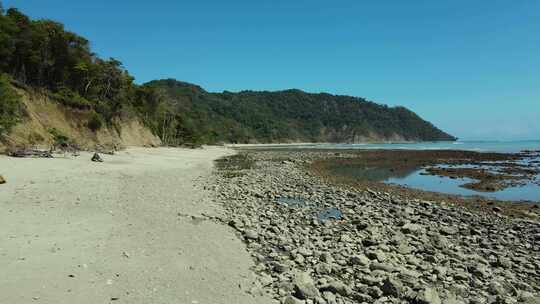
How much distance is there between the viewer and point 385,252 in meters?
8.67

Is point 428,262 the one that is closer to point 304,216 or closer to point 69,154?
point 304,216

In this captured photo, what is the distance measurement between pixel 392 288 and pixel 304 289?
1.62 meters

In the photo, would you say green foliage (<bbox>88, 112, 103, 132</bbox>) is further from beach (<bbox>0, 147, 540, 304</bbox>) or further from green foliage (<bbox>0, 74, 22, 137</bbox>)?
beach (<bbox>0, 147, 540, 304</bbox>)

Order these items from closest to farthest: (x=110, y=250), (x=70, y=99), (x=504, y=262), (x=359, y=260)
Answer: (x=110, y=250), (x=359, y=260), (x=504, y=262), (x=70, y=99)

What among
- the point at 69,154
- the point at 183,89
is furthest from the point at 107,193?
the point at 183,89

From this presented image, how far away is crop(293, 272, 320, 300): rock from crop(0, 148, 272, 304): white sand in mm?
677

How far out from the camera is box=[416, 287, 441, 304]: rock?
19.2ft

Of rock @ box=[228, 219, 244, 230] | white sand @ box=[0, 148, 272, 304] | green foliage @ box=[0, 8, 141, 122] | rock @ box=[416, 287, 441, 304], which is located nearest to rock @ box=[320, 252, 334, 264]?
white sand @ box=[0, 148, 272, 304]

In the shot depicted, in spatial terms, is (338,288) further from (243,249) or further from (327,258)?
(243,249)

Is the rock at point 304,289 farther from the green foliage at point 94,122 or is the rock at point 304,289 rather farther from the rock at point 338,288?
the green foliage at point 94,122

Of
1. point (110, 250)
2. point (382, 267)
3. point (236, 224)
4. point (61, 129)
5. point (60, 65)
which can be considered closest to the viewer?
→ point (110, 250)

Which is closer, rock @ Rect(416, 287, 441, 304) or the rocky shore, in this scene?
rock @ Rect(416, 287, 441, 304)

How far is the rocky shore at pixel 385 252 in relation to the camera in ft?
20.7

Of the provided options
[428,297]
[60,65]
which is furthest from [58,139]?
[428,297]
